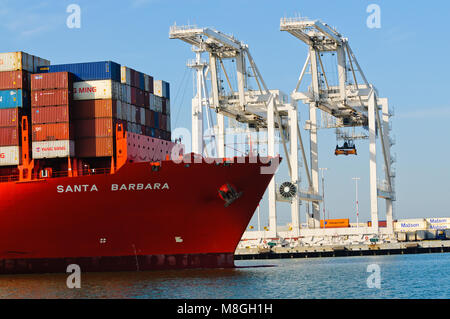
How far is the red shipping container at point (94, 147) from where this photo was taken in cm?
3734

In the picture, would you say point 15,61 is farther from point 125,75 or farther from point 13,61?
point 125,75

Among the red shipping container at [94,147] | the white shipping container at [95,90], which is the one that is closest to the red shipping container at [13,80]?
the white shipping container at [95,90]

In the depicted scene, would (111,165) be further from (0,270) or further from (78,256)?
(0,270)

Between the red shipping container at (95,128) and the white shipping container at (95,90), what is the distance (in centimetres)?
139

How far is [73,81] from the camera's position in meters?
39.0

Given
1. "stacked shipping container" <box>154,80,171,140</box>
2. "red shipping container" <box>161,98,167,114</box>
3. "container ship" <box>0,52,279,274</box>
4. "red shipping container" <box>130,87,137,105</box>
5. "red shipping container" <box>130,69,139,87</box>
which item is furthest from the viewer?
→ "red shipping container" <box>161,98,167,114</box>

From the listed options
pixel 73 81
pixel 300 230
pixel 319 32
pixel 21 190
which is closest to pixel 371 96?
pixel 319 32

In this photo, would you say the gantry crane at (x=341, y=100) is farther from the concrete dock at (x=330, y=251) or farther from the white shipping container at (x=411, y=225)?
the white shipping container at (x=411, y=225)

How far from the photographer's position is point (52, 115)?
38.0m

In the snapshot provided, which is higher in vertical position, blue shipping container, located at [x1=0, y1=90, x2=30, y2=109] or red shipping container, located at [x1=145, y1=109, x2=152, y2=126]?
A: blue shipping container, located at [x1=0, y1=90, x2=30, y2=109]

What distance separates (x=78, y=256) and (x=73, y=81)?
10.3 m

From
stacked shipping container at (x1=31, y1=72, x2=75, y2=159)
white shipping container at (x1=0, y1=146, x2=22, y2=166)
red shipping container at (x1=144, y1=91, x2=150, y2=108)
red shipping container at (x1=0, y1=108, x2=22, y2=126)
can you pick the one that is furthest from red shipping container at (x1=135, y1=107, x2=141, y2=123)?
white shipping container at (x1=0, y1=146, x2=22, y2=166)

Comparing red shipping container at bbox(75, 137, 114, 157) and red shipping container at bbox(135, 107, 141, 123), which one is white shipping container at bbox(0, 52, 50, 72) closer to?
red shipping container at bbox(75, 137, 114, 157)

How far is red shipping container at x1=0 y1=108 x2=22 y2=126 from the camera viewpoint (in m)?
38.5
